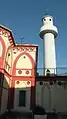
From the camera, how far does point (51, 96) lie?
73.9ft

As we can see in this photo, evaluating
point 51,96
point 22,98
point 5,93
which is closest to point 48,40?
point 51,96

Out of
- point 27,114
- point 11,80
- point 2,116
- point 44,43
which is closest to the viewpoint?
point 2,116

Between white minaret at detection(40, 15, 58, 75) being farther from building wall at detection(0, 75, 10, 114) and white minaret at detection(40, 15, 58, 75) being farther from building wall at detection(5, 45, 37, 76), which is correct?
building wall at detection(0, 75, 10, 114)

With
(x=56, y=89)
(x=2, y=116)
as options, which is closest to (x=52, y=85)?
(x=56, y=89)

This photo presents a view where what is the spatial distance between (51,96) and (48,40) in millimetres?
16318

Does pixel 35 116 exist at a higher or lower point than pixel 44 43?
lower

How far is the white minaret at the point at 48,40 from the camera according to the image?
35.0 m

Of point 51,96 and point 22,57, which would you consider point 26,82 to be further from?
point 51,96

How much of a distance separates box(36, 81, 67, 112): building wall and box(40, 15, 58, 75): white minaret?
11133 millimetres

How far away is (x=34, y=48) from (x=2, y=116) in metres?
8.87

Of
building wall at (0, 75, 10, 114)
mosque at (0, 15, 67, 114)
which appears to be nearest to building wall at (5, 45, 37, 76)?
mosque at (0, 15, 67, 114)

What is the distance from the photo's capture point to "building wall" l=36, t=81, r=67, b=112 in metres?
22.3

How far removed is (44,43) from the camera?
36969 millimetres

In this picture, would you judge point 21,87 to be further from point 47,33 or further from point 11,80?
point 47,33
